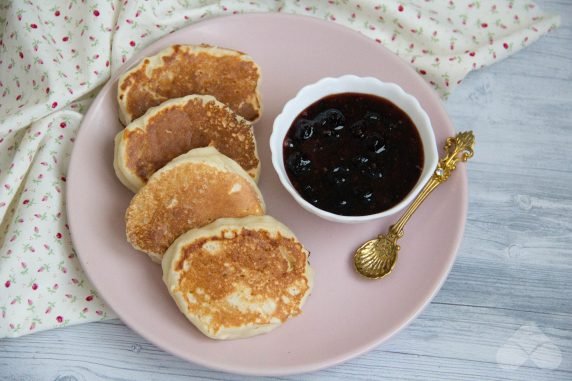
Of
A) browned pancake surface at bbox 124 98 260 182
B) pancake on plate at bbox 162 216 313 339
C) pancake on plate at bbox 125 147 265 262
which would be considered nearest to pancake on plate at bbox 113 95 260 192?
browned pancake surface at bbox 124 98 260 182

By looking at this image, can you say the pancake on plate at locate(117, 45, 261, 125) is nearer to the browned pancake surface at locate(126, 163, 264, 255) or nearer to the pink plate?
the pink plate

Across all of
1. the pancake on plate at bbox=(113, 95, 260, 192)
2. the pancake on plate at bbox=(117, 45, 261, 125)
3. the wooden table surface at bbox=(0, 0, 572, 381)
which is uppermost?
the pancake on plate at bbox=(117, 45, 261, 125)

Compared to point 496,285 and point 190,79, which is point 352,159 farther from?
point 496,285

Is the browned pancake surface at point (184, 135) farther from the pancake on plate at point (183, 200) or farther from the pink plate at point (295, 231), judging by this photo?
the pink plate at point (295, 231)

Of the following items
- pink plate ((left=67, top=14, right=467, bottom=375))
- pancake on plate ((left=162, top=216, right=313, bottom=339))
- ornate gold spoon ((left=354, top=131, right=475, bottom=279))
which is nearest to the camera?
pancake on plate ((left=162, top=216, right=313, bottom=339))

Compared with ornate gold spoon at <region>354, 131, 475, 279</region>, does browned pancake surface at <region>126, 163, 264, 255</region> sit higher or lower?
higher

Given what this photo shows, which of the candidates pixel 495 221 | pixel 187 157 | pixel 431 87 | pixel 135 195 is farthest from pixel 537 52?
pixel 135 195

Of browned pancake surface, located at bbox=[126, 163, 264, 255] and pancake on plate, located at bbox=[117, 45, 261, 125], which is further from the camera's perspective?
pancake on plate, located at bbox=[117, 45, 261, 125]

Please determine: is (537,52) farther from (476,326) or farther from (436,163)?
(476,326)
